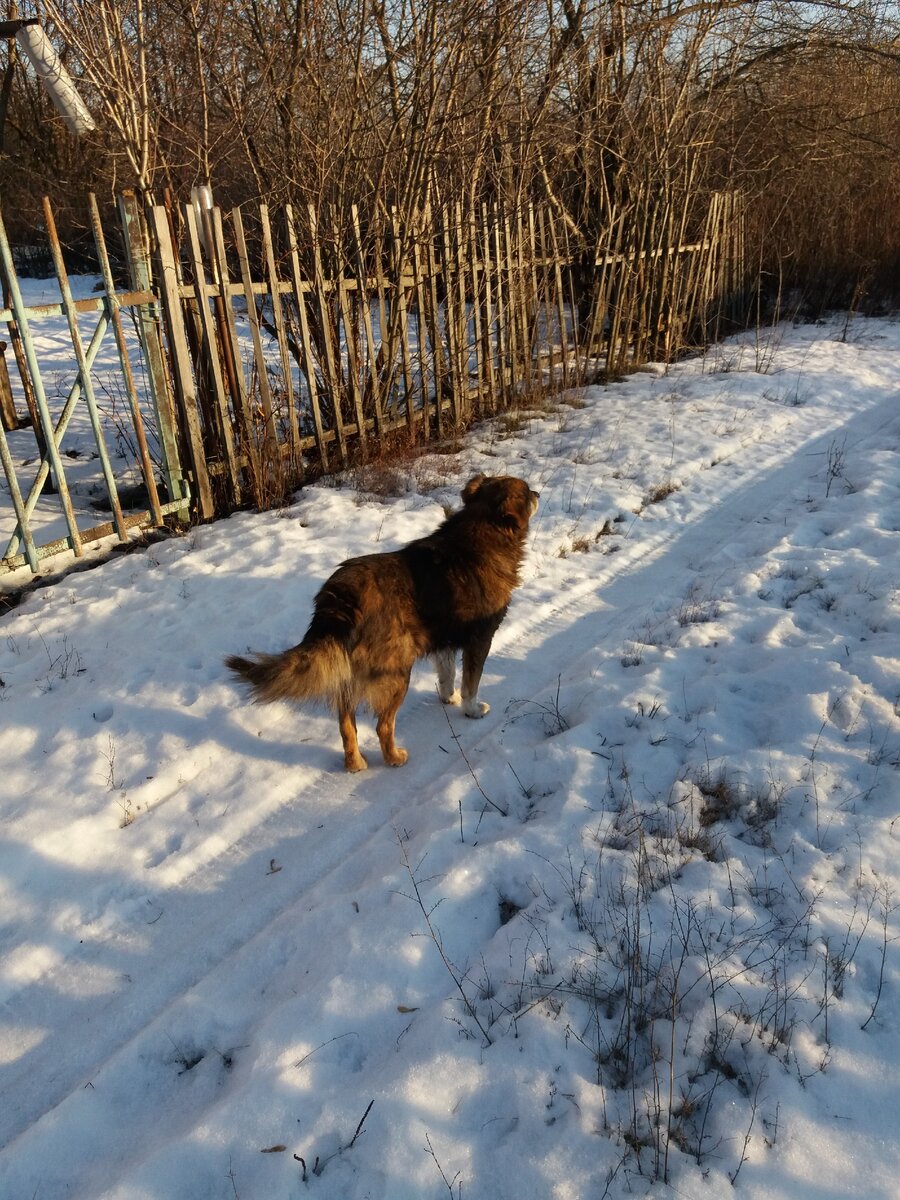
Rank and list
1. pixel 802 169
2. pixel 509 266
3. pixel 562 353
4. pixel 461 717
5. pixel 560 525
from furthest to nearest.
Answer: pixel 802 169, pixel 562 353, pixel 509 266, pixel 560 525, pixel 461 717

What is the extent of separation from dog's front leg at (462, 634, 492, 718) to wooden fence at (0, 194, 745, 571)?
3.48m

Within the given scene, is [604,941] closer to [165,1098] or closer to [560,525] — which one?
[165,1098]

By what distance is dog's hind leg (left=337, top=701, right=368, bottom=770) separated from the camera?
3.74 m

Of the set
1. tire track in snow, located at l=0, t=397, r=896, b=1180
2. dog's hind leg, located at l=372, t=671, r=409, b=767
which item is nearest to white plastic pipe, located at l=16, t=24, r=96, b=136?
tire track in snow, located at l=0, t=397, r=896, b=1180

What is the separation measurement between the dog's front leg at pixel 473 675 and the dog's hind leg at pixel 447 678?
0.14m

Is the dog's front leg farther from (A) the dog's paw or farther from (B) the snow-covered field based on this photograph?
(A) the dog's paw

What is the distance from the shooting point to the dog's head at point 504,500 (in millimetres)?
4133

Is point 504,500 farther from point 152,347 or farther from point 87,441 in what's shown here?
point 87,441

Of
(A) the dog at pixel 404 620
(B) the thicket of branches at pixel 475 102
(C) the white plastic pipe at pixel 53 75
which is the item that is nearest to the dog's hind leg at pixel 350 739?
(A) the dog at pixel 404 620

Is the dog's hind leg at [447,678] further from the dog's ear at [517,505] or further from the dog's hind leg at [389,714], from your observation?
the dog's ear at [517,505]

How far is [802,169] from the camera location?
16.8 m

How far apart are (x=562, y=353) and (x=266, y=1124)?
1080 centimetres

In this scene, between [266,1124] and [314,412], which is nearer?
[266,1124]

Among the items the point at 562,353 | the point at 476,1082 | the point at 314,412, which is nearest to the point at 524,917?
the point at 476,1082
